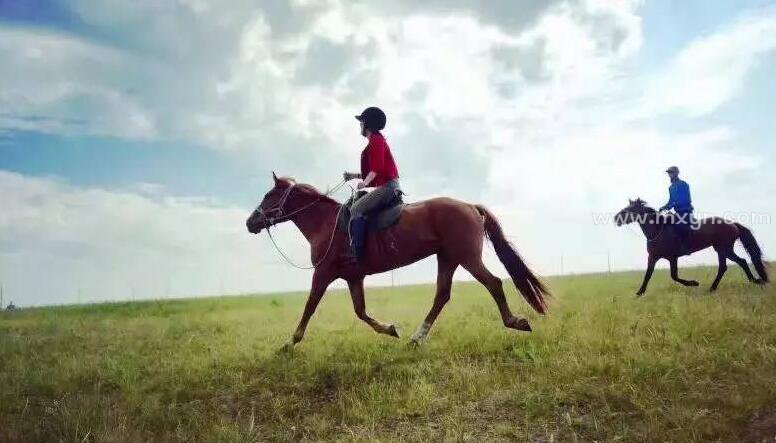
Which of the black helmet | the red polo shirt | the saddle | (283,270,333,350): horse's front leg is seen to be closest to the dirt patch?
the saddle

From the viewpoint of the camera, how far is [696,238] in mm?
14922

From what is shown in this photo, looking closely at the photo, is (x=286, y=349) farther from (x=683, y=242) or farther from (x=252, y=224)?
(x=683, y=242)

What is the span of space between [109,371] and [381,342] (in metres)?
4.10

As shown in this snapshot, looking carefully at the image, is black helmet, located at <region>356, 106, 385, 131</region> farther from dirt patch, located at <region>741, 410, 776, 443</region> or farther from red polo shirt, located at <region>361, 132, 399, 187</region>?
dirt patch, located at <region>741, 410, 776, 443</region>

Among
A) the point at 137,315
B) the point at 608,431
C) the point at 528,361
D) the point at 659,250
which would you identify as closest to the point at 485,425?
the point at 608,431

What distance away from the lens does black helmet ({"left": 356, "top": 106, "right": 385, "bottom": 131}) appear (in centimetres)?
810

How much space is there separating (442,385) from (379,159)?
11.0 feet

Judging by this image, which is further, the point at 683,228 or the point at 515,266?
the point at 683,228

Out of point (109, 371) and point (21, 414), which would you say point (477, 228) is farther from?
point (21, 414)

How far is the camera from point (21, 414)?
6789mm

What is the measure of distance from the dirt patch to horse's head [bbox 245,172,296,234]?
662 centimetres

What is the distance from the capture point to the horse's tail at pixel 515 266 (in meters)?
8.53

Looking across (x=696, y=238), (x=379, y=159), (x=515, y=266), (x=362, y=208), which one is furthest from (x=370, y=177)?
(x=696, y=238)

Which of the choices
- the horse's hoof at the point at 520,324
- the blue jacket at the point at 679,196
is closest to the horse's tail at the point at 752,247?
the blue jacket at the point at 679,196
